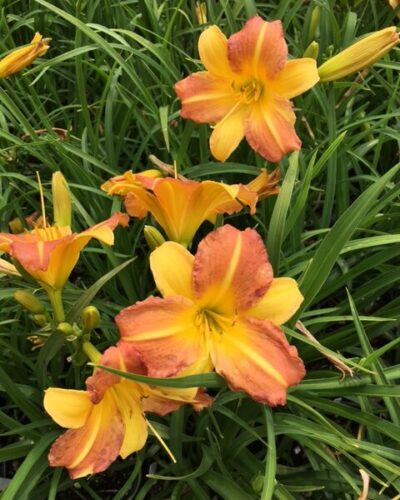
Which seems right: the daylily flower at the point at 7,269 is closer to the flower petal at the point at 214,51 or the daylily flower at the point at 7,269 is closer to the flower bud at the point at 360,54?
the flower petal at the point at 214,51

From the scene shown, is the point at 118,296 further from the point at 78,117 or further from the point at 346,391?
the point at 78,117

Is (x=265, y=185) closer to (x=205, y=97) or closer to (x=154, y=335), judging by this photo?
(x=205, y=97)

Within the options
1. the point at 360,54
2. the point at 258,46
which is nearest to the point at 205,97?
the point at 258,46

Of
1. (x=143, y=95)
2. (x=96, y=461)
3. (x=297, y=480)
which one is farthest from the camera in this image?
(x=143, y=95)

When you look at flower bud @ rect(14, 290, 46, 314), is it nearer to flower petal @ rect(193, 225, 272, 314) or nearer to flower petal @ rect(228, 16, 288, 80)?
flower petal @ rect(193, 225, 272, 314)

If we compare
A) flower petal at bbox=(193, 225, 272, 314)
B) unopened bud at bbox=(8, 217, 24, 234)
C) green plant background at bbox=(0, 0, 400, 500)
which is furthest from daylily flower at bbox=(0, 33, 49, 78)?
flower petal at bbox=(193, 225, 272, 314)

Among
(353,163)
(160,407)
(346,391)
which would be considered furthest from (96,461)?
(353,163)
